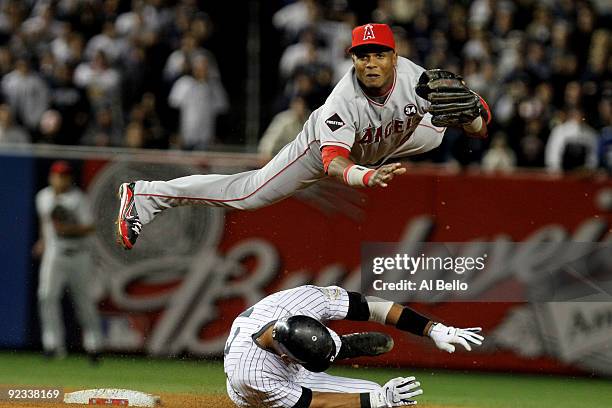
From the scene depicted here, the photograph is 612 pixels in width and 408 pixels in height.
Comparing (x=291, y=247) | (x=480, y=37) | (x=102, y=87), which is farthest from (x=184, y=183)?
(x=480, y=37)

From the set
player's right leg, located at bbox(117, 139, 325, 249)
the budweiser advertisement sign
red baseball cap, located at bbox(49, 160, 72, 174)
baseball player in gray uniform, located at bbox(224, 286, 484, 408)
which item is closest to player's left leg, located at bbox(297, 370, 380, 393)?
baseball player in gray uniform, located at bbox(224, 286, 484, 408)

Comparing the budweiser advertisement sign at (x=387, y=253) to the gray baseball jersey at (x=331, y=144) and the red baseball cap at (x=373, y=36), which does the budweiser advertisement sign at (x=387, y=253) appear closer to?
the gray baseball jersey at (x=331, y=144)

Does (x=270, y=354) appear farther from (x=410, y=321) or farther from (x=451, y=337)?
(x=451, y=337)

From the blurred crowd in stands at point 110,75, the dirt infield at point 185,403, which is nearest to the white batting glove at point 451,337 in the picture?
the dirt infield at point 185,403

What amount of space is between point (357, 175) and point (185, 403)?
318 cm

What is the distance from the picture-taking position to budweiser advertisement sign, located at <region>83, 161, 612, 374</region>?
515 inches

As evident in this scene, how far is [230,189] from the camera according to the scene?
33.0ft

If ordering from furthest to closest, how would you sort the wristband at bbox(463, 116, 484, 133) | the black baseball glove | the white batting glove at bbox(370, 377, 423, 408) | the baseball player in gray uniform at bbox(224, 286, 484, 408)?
the wristband at bbox(463, 116, 484, 133), the black baseball glove, the white batting glove at bbox(370, 377, 423, 408), the baseball player in gray uniform at bbox(224, 286, 484, 408)

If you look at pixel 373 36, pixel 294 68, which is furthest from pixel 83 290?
pixel 373 36

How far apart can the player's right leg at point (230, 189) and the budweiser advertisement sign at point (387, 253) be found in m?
2.84

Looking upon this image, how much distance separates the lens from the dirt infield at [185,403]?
10.3m

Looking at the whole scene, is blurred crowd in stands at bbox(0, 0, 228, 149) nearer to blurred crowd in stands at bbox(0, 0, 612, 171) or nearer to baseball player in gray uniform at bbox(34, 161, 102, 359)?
blurred crowd in stands at bbox(0, 0, 612, 171)
